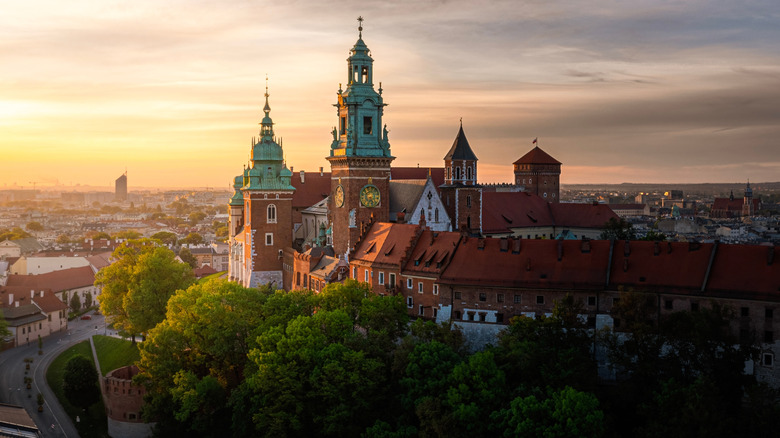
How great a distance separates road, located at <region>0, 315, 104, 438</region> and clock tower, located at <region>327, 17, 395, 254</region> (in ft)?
106

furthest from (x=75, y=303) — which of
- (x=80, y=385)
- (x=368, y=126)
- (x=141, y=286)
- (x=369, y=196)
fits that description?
(x=368, y=126)

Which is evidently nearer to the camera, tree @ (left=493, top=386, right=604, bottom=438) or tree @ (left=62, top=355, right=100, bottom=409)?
tree @ (left=493, top=386, right=604, bottom=438)

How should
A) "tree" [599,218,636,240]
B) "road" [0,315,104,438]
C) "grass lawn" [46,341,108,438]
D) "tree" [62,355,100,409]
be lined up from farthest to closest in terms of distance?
"tree" [599,218,636,240], "tree" [62,355,100,409], "road" [0,315,104,438], "grass lawn" [46,341,108,438]

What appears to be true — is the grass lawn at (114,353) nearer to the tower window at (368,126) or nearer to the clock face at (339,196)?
the clock face at (339,196)

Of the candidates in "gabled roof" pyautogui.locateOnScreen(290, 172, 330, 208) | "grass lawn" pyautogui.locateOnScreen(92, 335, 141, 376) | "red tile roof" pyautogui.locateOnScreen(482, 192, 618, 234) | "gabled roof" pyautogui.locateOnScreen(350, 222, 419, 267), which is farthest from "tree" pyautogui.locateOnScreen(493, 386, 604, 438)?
"gabled roof" pyautogui.locateOnScreen(290, 172, 330, 208)

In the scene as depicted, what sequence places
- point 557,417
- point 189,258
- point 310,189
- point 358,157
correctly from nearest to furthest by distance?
point 557,417, point 358,157, point 310,189, point 189,258

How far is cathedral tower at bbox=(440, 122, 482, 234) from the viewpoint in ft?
Result: 311

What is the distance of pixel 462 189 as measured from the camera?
94.6 metres

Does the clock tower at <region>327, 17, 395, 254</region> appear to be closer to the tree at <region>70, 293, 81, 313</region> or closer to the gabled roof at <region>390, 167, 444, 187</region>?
the gabled roof at <region>390, 167, 444, 187</region>

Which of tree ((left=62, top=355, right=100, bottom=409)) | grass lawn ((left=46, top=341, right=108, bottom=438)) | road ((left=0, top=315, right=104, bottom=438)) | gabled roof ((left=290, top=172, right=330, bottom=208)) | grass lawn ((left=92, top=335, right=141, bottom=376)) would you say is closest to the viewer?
grass lawn ((left=46, top=341, right=108, bottom=438))

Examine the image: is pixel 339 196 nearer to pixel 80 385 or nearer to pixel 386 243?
pixel 386 243

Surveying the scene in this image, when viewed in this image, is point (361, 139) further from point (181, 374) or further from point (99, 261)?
point (99, 261)

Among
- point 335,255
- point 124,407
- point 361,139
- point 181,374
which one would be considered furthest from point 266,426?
point 361,139

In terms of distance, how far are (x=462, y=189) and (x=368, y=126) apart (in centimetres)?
1352
